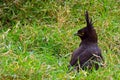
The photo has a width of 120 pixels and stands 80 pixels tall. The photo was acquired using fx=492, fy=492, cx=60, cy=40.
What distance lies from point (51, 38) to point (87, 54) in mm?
1143

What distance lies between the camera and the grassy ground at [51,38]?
18.0 ft

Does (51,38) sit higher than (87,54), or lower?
lower

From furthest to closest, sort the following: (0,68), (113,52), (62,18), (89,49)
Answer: (62,18)
(113,52)
(89,49)
(0,68)

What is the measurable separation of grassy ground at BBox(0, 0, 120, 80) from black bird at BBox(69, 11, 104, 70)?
0.52 feet

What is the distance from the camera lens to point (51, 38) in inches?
289

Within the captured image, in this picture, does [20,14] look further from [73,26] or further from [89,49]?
[89,49]

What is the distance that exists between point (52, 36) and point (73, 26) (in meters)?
0.70

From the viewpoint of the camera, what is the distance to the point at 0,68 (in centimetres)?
534

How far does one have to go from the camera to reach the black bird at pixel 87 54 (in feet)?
20.1

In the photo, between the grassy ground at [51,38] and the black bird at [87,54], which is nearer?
the grassy ground at [51,38]

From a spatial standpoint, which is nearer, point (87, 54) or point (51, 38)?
point (87, 54)

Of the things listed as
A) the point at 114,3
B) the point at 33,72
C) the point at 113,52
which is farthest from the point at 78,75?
the point at 114,3

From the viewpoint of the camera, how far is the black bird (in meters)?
6.13

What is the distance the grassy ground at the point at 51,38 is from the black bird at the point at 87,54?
0.16 meters
